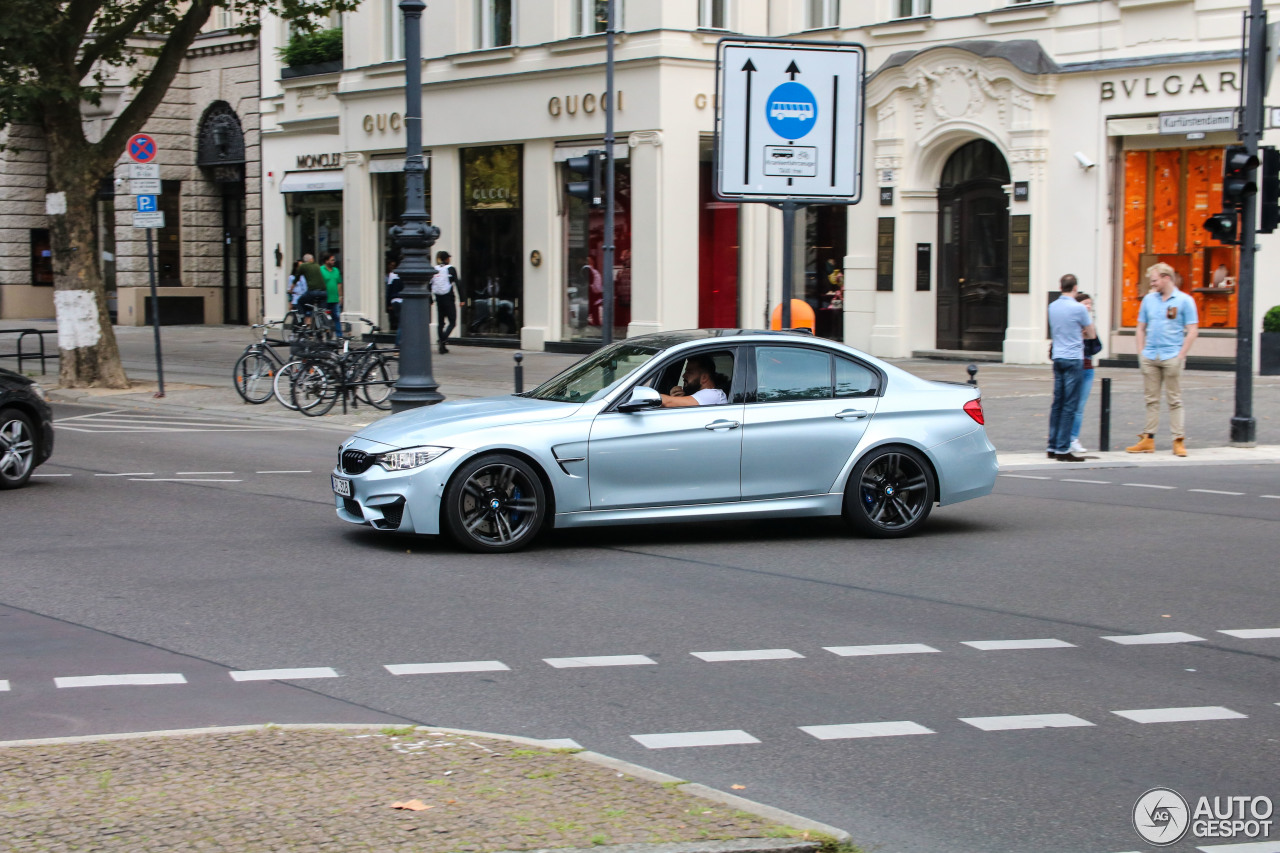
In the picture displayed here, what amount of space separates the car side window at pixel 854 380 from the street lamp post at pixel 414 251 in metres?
6.41

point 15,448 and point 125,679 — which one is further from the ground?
point 15,448

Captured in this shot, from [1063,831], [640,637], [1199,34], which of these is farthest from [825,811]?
[1199,34]

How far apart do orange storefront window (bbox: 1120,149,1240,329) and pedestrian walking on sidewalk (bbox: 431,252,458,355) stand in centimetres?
1236

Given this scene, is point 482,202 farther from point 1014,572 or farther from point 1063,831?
point 1063,831

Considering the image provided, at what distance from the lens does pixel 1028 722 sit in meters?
6.11

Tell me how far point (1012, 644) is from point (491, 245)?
977 inches

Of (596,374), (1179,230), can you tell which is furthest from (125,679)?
(1179,230)

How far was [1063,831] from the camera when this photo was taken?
4.86 meters

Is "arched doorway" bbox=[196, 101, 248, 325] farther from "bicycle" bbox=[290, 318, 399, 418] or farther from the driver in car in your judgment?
the driver in car

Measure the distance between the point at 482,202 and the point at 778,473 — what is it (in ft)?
72.4

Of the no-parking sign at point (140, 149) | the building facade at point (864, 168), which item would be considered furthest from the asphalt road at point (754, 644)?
A: the building facade at point (864, 168)

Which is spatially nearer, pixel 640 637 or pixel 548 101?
pixel 640 637

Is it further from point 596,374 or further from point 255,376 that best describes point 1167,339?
point 255,376

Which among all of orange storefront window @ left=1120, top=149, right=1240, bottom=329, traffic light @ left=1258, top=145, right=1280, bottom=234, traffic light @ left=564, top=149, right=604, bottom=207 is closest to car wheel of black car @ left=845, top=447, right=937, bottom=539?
traffic light @ left=1258, top=145, right=1280, bottom=234
